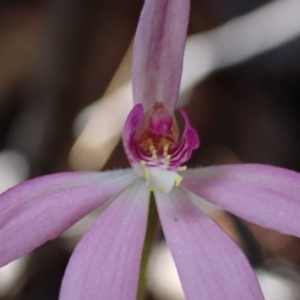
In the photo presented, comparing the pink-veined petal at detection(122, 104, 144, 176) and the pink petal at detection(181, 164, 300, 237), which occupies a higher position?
the pink-veined petal at detection(122, 104, 144, 176)

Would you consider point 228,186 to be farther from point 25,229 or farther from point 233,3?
point 233,3

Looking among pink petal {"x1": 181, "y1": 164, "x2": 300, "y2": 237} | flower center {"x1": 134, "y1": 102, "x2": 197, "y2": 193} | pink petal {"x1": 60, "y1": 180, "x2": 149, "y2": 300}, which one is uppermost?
flower center {"x1": 134, "y1": 102, "x2": 197, "y2": 193}

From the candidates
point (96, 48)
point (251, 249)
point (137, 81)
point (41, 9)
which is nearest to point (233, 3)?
point (96, 48)

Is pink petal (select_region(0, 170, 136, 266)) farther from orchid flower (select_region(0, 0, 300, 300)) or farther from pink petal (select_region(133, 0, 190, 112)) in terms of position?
pink petal (select_region(133, 0, 190, 112))

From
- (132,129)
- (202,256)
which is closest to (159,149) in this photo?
(132,129)

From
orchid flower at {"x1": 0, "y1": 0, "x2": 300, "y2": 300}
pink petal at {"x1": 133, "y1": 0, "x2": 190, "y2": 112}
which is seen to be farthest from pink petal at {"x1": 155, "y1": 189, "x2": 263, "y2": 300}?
pink petal at {"x1": 133, "y1": 0, "x2": 190, "y2": 112}

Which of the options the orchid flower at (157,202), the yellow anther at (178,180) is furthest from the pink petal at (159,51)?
the yellow anther at (178,180)

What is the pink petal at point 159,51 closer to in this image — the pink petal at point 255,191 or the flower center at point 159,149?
the flower center at point 159,149
